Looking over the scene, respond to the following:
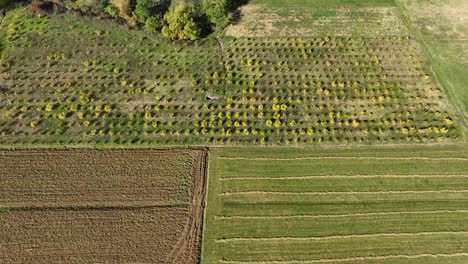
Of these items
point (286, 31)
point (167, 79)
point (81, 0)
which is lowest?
point (167, 79)

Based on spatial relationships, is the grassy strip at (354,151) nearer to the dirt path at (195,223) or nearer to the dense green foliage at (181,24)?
the dirt path at (195,223)

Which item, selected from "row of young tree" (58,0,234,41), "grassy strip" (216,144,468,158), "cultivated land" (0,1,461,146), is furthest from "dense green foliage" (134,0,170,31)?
"grassy strip" (216,144,468,158)

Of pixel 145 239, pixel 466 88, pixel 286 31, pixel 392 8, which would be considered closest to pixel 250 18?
pixel 286 31

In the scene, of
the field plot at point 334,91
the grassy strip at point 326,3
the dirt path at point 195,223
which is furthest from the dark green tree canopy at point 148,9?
the dirt path at point 195,223

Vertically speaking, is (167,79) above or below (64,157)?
above

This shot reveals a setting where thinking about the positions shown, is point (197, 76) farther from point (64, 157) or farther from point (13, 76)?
point (13, 76)

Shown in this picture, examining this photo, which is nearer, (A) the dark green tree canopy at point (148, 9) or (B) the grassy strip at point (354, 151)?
(B) the grassy strip at point (354, 151)

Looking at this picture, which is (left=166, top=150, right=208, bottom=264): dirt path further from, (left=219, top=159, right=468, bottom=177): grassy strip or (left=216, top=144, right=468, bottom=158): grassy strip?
(left=216, top=144, right=468, bottom=158): grassy strip
